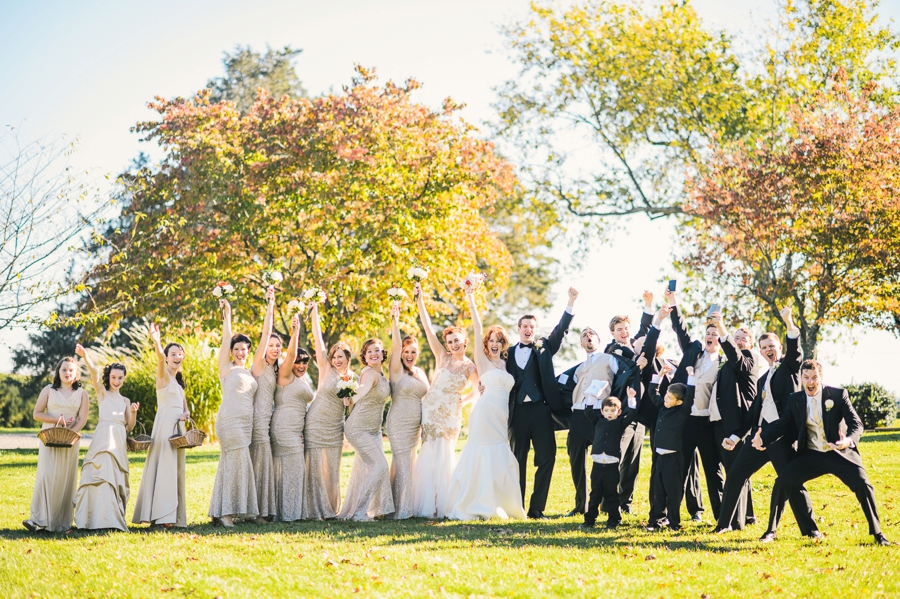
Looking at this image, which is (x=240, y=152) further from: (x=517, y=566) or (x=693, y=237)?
(x=517, y=566)

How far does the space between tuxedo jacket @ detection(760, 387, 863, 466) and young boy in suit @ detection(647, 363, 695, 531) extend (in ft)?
3.06

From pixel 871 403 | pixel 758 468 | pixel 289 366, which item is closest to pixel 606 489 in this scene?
pixel 758 468

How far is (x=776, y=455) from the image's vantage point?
29.0ft

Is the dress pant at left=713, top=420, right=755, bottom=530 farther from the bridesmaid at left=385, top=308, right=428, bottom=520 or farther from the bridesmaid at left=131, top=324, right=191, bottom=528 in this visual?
the bridesmaid at left=131, top=324, right=191, bottom=528

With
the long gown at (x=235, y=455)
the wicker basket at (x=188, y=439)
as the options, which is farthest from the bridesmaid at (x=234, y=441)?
the wicker basket at (x=188, y=439)

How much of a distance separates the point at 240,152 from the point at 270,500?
10881mm

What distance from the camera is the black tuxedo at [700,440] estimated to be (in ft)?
31.7

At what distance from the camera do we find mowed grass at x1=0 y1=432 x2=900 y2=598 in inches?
269

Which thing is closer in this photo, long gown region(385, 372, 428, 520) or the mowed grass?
the mowed grass

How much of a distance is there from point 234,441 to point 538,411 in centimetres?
342

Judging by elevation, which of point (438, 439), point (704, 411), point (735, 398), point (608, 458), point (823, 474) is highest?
point (735, 398)

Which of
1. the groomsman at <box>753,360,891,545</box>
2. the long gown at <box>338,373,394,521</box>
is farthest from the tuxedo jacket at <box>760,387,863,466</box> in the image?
the long gown at <box>338,373,394,521</box>

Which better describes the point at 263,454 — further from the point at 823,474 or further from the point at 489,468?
the point at 823,474

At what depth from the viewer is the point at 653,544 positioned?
8.56 m
